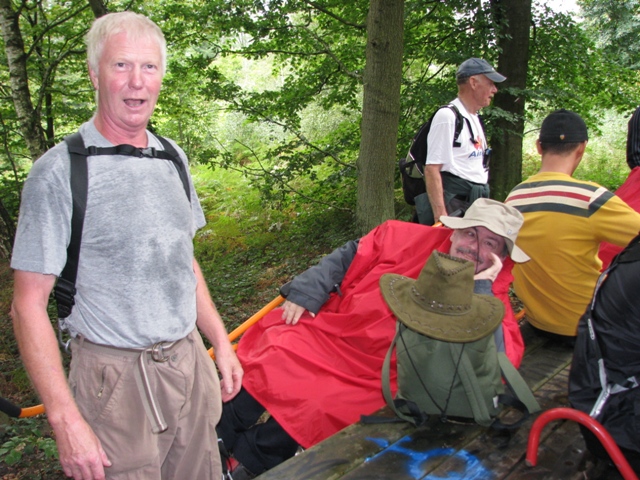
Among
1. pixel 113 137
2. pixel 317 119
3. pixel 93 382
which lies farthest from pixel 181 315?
pixel 317 119

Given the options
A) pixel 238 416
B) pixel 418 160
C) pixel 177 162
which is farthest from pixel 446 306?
pixel 418 160

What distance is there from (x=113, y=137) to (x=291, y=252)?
6.53 m

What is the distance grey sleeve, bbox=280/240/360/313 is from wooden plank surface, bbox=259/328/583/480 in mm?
808

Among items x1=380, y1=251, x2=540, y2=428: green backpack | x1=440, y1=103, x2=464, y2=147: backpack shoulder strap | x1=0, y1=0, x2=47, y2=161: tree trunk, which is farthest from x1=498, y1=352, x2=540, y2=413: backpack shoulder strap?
x1=0, y1=0, x2=47, y2=161: tree trunk

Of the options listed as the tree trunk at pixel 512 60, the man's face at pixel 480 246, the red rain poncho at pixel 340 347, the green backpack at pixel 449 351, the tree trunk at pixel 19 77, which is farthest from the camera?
the tree trunk at pixel 512 60

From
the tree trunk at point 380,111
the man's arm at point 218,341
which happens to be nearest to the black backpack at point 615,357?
the man's arm at point 218,341

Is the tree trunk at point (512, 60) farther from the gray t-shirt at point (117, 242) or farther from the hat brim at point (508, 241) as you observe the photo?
the gray t-shirt at point (117, 242)

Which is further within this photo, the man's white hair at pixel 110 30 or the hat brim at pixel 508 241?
the hat brim at pixel 508 241

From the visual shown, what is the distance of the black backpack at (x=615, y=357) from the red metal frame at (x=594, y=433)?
0.27ft

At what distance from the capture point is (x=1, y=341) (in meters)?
6.38

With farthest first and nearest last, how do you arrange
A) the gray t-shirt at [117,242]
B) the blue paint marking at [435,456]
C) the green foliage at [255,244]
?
the green foliage at [255,244] < the blue paint marking at [435,456] < the gray t-shirt at [117,242]

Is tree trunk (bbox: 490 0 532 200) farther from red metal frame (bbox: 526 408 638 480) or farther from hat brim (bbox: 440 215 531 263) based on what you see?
red metal frame (bbox: 526 408 638 480)

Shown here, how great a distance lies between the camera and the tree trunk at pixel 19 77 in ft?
22.1

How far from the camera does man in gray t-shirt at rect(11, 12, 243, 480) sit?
1.48 metres
